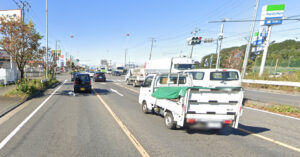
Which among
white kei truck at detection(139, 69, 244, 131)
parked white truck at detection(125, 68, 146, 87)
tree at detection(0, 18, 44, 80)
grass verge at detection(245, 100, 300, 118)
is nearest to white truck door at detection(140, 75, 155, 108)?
white kei truck at detection(139, 69, 244, 131)

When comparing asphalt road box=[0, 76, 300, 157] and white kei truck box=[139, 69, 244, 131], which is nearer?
asphalt road box=[0, 76, 300, 157]

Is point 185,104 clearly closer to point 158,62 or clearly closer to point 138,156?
point 138,156

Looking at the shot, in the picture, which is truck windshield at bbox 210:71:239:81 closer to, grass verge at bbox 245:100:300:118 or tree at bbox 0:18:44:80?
grass verge at bbox 245:100:300:118

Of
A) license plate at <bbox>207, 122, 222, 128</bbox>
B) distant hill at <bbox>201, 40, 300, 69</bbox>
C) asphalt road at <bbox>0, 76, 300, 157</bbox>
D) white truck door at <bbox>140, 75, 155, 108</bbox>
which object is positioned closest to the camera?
asphalt road at <bbox>0, 76, 300, 157</bbox>

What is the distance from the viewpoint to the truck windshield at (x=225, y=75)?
8.61m

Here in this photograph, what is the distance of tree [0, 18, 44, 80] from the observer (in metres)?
9.73

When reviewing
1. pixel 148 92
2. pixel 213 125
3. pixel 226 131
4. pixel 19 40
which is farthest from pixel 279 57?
pixel 19 40

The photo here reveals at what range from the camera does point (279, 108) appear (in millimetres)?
7504

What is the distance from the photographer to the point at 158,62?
68.5 ft

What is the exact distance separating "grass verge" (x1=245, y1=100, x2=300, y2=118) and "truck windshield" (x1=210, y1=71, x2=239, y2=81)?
6.43 feet

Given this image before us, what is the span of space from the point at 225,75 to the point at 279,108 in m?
3.03

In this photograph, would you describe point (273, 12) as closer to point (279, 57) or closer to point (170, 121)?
point (170, 121)

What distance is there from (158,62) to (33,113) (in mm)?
16229

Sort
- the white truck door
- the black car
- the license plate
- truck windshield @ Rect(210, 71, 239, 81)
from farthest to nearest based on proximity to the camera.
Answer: the black car → truck windshield @ Rect(210, 71, 239, 81) → the white truck door → the license plate
